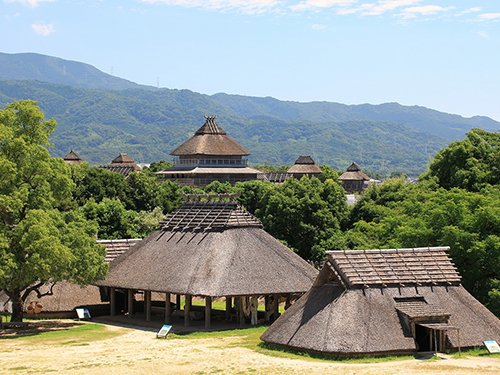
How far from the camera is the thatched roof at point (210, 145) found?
95.8 metres

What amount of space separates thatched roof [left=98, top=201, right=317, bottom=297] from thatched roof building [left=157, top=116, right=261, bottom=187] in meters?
53.8

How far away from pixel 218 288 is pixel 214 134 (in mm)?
67384

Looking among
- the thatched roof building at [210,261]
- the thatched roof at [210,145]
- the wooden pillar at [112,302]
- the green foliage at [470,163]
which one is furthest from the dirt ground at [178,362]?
the thatched roof at [210,145]

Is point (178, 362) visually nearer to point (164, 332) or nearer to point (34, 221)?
point (164, 332)

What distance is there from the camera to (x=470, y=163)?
54.4 metres

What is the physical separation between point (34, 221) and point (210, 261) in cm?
854

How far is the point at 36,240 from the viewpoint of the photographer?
3228 centimetres

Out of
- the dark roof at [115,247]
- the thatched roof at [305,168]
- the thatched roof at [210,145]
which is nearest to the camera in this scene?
the dark roof at [115,247]

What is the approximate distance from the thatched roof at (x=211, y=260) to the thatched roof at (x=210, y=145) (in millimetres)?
55614

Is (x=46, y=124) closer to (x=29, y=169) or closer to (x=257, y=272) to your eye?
(x=29, y=169)

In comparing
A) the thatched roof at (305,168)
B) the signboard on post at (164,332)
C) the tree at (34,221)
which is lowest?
the signboard on post at (164,332)

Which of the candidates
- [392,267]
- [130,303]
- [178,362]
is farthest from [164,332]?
[392,267]

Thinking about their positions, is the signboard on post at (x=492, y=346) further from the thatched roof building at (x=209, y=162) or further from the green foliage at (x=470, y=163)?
the thatched roof building at (x=209, y=162)

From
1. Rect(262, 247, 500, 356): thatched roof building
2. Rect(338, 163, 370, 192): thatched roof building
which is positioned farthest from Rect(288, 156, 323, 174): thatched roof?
Rect(262, 247, 500, 356): thatched roof building
